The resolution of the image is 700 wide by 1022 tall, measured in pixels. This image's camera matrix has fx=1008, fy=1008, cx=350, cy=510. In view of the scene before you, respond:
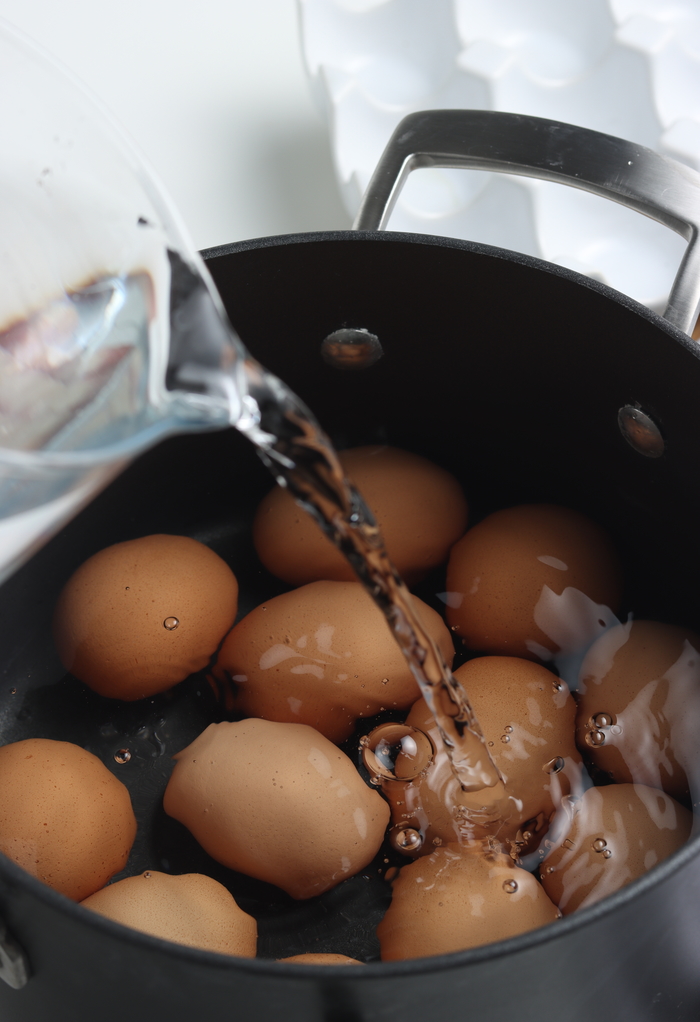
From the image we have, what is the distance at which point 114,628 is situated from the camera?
31.5 inches

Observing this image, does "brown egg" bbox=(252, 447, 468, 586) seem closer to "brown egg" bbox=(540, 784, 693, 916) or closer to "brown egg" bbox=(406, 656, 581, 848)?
"brown egg" bbox=(406, 656, 581, 848)

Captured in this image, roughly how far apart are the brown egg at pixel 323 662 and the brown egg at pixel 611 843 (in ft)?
0.55

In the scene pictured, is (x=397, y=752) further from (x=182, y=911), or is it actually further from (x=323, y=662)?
(x=182, y=911)

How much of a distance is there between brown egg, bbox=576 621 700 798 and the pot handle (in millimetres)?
251

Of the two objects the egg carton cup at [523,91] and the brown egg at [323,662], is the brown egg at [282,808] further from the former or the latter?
the egg carton cup at [523,91]

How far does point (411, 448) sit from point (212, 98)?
1.59 feet

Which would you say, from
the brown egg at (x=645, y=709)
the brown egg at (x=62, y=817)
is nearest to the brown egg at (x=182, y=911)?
the brown egg at (x=62, y=817)

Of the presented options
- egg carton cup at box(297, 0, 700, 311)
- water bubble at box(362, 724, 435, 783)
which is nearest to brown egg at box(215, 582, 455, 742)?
water bubble at box(362, 724, 435, 783)

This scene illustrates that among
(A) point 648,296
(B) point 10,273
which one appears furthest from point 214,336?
(A) point 648,296

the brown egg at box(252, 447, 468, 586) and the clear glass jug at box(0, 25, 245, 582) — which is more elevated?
the clear glass jug at box(0, 25, 245, 582)

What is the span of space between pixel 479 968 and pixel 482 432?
57 centimetres

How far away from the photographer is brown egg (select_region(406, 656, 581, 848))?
73cm

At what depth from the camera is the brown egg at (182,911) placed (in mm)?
622

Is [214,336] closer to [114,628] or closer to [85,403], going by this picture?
[85,403]
